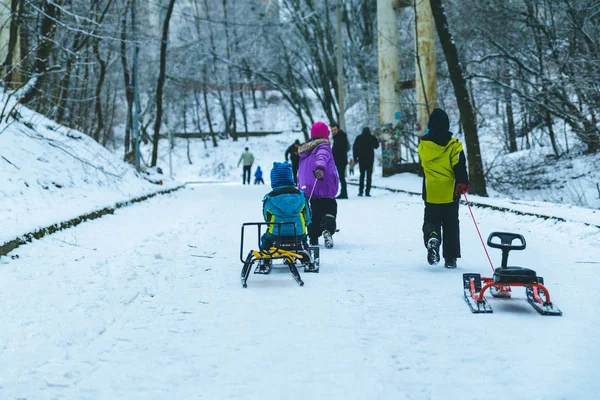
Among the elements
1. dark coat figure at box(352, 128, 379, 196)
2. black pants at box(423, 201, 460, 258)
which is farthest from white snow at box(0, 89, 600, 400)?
dark coat figure at box(352, 128, 379, 196)

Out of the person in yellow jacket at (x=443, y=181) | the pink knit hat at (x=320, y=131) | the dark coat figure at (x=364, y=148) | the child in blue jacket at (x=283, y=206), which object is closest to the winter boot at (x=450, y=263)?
the person in yellow jacket at (x=443, y=181)

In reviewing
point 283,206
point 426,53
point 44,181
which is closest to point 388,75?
point 426,53

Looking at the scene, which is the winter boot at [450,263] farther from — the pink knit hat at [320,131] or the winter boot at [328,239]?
the pink knit hat at [320,131]

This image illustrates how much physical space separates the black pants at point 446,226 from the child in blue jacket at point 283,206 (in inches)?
59.7

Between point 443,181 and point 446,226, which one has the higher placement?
point 443,181

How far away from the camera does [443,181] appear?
7949 mm

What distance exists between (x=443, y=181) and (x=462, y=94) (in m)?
10.7

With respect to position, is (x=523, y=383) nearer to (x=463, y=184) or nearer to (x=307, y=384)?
(x=307, y=384)

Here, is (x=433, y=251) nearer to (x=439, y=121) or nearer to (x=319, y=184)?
(x=439, y=121)

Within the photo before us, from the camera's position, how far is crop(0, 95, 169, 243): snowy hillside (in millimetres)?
10758

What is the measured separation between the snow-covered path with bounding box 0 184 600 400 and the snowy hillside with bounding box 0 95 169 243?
162 cm

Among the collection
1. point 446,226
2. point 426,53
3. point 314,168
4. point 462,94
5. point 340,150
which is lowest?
point 446,226

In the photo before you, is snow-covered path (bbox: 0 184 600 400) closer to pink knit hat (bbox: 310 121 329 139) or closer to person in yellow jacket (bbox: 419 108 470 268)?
person in yellow jacket (bbox: 419 108 470 268)

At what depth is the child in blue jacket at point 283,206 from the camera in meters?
7.87
